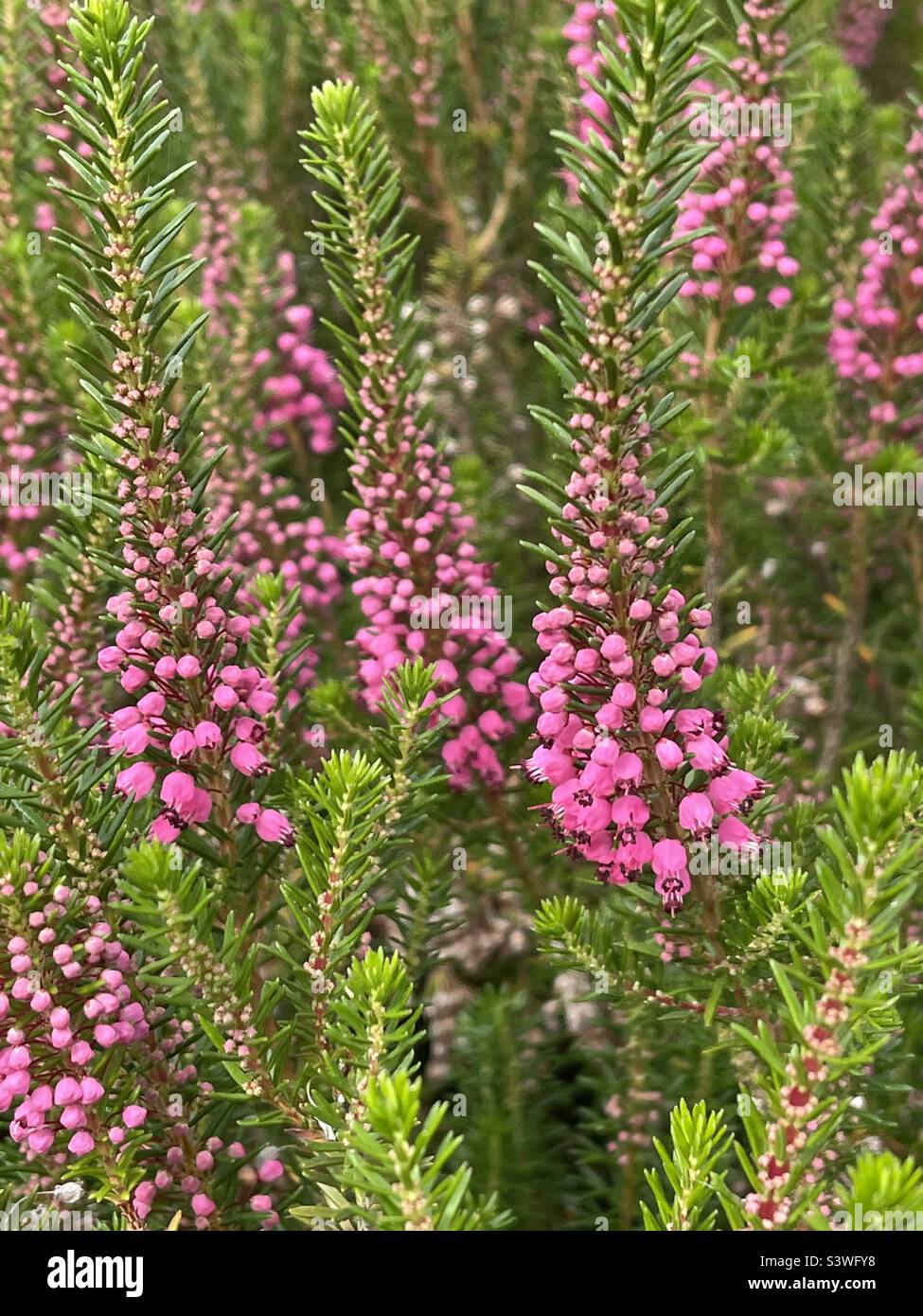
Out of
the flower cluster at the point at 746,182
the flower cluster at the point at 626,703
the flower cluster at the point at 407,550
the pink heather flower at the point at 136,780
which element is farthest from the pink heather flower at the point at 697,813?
the flower cluster at the point at 746,182

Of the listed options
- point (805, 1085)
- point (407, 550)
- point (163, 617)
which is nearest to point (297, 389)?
point (407, 550)

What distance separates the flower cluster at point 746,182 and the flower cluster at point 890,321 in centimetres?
26

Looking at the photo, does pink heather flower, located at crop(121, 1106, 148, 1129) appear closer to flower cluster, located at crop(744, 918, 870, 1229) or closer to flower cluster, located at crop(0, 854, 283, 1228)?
flower cluster, located at crop(0, 854, 283, 1228)

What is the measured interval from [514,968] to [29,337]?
166cm

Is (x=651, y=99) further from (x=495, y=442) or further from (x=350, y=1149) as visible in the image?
(x=495, y=442)

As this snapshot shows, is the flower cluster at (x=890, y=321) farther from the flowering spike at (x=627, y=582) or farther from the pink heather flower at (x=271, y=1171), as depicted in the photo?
the pink heather flower at (x=271, y=1171)

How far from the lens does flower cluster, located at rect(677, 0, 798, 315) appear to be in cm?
174

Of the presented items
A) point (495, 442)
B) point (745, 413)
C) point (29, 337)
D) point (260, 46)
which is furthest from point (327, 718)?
point (260, 46)

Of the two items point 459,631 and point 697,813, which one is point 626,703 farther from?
point 459,631

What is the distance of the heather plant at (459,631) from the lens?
1.06 metres

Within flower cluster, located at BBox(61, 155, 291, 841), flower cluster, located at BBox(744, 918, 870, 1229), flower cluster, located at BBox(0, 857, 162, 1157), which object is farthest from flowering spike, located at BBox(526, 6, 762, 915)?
flower cluster, located at BBox(0, 857, 162, 1157)

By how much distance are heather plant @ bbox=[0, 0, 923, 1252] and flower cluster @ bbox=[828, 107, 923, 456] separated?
1 cm

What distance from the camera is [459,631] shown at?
Answer: 1612 mm

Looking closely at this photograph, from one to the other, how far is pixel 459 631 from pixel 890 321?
113 cm
